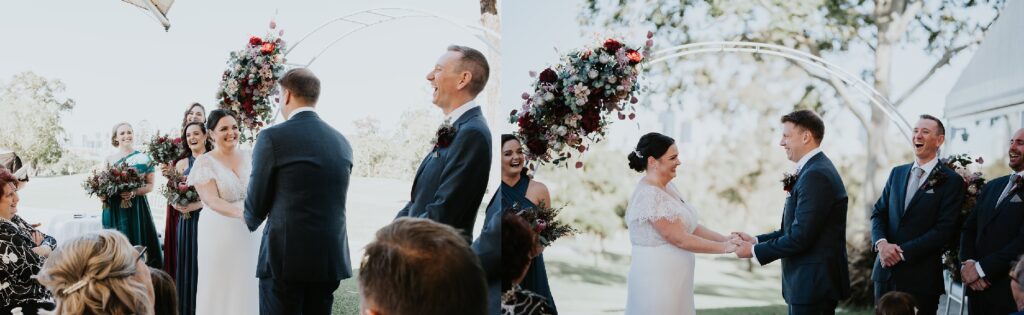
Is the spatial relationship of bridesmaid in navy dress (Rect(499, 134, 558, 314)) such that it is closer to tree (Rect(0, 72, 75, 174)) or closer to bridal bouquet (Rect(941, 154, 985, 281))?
bridal bouquet (Rect(941, 154, 985, 281))

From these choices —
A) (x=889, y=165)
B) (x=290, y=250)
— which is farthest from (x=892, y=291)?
(x=290, y=250)

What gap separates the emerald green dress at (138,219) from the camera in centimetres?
463

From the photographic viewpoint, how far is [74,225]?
4988mm

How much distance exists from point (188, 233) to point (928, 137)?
3.87 m

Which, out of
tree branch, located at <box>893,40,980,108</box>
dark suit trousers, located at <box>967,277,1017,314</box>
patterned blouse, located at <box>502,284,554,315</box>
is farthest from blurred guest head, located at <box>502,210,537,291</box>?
tree branch, located at <box>893,40,980,108</box>

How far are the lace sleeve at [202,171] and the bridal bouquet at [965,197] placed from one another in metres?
3.54

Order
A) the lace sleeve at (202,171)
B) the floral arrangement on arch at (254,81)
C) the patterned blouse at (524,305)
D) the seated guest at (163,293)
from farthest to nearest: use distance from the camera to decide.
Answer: the lace sleeve at (202,171) → the floral arrangement on arch at (254,81) → the seated guest at (163,293) → the patterned blouse at (524,305)

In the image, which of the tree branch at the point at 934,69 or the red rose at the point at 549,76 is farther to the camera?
the tree branch at the point at 934,69

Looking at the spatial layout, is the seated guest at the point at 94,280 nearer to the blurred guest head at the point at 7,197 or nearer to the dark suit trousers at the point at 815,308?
the blurred guest head at the point at 7,197

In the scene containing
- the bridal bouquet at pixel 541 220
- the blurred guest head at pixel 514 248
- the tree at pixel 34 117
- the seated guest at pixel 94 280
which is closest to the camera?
the seated guest at pixel 94 280

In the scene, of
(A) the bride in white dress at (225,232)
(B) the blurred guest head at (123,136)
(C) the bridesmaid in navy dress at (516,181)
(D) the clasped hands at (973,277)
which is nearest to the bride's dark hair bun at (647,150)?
(C) the bridesmaid in navy dress at (516,181)

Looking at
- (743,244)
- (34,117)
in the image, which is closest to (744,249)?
(743,244)

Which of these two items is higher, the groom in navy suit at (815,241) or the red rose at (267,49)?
the red rose at (267,49)

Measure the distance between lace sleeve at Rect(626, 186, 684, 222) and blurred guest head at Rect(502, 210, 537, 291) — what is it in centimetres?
61
